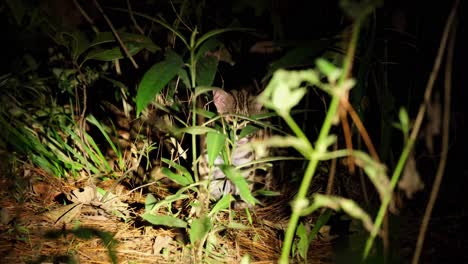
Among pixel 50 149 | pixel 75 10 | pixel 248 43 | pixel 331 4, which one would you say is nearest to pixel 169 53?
pixel 248 43

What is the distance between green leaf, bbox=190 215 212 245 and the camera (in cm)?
106

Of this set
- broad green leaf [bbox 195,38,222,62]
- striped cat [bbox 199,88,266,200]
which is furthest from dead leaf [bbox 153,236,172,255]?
broad green leaf [bbox 195,38,222,62]

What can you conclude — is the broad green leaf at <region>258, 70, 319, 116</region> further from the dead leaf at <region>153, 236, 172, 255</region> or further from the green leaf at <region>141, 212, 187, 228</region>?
the dead leaf at <region>153, 236, 172, 255</region>

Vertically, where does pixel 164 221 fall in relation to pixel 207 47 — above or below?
below

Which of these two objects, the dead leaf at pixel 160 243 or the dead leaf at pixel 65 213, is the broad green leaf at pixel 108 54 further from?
the dead leaf at pixel 160 243

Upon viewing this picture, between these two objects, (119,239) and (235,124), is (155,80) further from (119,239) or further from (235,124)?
(119,239)

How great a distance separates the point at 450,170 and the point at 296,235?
82 centimetres

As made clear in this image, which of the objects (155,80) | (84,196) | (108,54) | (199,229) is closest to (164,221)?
(199,229)

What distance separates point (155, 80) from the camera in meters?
Answer: 1.14

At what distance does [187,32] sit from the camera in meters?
1.72

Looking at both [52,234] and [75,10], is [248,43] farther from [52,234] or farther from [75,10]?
[52,234]

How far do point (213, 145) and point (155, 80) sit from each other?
255 millimetres

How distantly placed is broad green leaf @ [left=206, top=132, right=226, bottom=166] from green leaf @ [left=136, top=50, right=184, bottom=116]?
20 cm

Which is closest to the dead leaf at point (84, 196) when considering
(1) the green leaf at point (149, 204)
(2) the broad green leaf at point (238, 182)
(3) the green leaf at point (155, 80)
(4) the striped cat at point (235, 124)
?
(1) the green leaf at point (149, 204)
